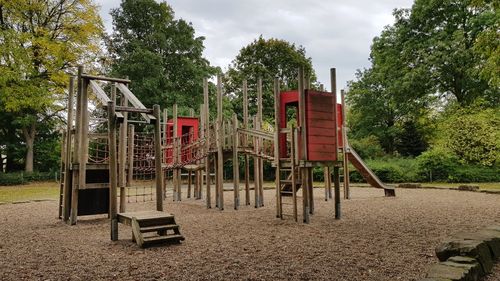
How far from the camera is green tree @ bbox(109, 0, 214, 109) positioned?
29469 millimetres

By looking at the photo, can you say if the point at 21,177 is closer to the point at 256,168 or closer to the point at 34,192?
the point at 34,192

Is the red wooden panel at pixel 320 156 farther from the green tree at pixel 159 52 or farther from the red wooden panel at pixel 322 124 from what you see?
the green tree at pixel 159 52

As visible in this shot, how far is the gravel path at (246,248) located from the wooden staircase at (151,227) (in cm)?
17

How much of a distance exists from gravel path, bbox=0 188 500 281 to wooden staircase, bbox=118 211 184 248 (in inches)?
6.9

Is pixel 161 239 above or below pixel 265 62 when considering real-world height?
below

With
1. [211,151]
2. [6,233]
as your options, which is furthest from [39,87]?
[6,233]

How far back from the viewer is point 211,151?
12641mm

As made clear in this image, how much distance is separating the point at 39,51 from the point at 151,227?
23456mm

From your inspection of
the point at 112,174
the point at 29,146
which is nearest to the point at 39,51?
the point at 29,146

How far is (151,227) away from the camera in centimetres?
688

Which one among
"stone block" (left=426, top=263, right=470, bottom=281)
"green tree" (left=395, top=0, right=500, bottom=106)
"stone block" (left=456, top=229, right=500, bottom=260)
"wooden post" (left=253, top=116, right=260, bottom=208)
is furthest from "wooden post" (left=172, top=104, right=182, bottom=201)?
"green tree" (left=395, top=0, right=500, bottom=106)

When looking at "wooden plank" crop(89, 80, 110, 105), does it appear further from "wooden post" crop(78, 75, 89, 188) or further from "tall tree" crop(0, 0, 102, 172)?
"tall tree" crop(0, 0, 102, 172)

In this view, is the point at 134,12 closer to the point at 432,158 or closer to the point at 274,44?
the point at 274,44

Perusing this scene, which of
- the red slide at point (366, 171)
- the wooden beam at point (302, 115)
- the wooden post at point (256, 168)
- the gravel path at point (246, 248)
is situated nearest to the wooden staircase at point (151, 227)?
the gravel path at point (246, 248)
